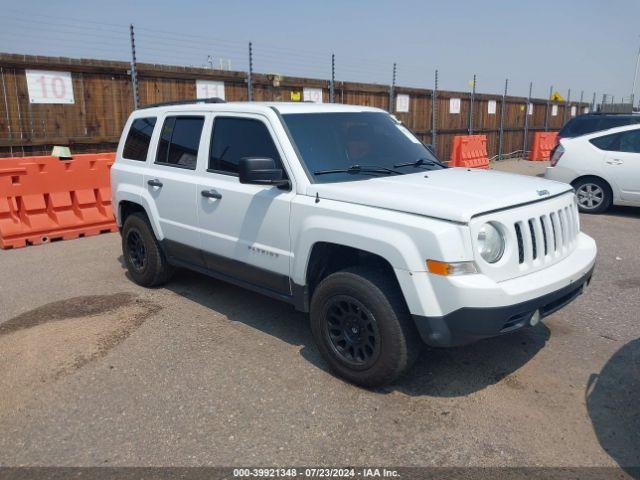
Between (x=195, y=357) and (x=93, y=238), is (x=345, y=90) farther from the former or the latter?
(x=195, y=357)

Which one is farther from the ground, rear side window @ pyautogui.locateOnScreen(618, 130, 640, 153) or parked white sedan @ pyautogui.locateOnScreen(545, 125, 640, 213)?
rear side window @ pyautogui.locateOnScreen(618, 130, 640, 153)

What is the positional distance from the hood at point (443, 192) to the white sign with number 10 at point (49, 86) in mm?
7335

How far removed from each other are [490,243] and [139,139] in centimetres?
400

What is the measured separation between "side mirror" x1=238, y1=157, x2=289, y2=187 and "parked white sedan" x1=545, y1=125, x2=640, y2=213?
7.77m

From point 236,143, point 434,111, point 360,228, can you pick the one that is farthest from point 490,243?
point 434,111

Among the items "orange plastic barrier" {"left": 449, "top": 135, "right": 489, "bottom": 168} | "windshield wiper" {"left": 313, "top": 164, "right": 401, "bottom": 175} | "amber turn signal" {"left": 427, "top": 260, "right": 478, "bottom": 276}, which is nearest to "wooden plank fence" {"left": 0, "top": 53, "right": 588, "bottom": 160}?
"orange plastic barrier" {"left": 449, "top": 135, "right": 489, "bottom": 168}

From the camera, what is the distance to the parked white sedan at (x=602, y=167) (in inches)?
371

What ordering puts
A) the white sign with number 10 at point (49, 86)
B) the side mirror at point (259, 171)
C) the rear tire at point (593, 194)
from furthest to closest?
the rear tire at point (593, 194)
the white sign with number 10 at point (49, 86)
the side mirror at point (259, 171)

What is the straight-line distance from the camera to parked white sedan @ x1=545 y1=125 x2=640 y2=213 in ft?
30.9

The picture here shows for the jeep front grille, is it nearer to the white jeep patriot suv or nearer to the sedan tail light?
the white jeep patriot suv

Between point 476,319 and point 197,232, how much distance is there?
271 centimetres

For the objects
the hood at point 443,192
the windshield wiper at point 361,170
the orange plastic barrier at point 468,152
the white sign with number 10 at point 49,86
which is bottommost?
the orange plastic barrier at point 468,152

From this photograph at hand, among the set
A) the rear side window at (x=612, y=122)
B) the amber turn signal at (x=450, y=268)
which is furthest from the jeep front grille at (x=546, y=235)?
the rear side window at (x=612, y=122)

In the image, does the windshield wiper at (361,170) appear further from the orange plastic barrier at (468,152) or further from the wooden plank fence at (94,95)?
the orange plastic barrier at (468,152)
